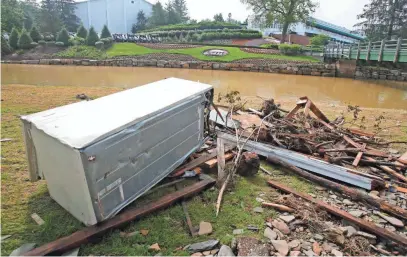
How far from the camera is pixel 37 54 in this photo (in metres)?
22.9

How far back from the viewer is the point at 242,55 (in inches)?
873

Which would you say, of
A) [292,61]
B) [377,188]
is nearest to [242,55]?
[292,61]

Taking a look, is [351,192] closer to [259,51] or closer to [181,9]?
[259,51]

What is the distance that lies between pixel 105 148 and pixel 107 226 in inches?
27.7

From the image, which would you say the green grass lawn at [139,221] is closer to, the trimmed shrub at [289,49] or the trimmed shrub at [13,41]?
the trimmed shrub at [289,49]

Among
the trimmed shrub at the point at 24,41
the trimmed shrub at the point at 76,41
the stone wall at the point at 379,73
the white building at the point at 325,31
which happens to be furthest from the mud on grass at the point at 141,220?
the white building at the point at 325,31

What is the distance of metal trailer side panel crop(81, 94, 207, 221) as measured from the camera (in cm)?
214

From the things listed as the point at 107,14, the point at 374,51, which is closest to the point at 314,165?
the point at 374,51

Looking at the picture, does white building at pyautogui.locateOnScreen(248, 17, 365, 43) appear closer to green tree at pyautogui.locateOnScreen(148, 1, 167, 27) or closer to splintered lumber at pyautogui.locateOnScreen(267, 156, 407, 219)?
green tree at pyautogui.locateOnScreen(148, 1, 167, 27)

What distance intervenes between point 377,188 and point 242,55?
20129 millimetres

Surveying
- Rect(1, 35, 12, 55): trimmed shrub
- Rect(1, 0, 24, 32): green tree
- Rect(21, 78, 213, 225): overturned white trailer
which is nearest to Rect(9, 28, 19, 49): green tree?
Rect(1, 35, 12, 55): trimmed shrub

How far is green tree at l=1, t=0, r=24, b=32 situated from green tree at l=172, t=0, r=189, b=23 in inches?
1176

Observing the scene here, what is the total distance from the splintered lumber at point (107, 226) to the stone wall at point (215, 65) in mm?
17848

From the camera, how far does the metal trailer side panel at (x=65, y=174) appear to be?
207cm
